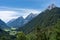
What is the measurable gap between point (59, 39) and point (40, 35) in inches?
1428

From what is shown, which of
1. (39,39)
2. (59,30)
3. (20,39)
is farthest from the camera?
(20,39)

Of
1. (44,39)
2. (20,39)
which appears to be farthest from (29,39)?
(44,39)

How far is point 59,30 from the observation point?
50.9 m

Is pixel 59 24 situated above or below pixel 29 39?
above

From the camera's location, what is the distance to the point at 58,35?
51250mm

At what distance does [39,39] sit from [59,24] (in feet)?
111

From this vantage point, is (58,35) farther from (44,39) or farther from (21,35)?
(21,35)

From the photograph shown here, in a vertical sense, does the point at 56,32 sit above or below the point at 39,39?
above

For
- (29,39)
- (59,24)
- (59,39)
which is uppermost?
(59,24)

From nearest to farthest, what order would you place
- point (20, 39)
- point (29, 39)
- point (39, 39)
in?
point (39, 39), point (20, 39), point (29, 39)

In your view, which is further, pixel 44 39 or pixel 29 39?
pixel 29 39

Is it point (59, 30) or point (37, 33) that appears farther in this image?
point (37, 33)

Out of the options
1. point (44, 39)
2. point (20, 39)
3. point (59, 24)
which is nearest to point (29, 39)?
point (20, 39)

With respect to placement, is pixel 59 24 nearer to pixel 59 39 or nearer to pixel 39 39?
pixel 59 39
